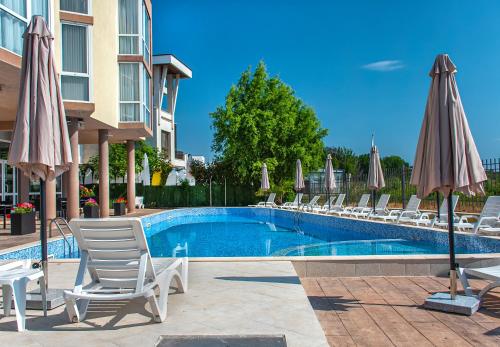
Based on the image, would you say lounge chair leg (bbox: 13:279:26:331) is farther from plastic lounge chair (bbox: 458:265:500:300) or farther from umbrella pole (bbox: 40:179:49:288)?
plastic lounge chair (bbox: 458:265:500:300)

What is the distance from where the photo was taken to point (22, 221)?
34.1 ft

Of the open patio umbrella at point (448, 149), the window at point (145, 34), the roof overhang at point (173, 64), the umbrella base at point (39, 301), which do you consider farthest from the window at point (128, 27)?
the roof overhang at point (173, 64)

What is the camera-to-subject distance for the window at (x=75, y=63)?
1275 cm

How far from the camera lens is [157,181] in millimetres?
32438

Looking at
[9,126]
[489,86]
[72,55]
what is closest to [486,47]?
[489,86]

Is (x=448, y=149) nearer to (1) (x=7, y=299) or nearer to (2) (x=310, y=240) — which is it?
(1) (x=7, y=299)

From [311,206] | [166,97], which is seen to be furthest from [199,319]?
[166,97]

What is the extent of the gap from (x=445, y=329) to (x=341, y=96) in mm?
34000

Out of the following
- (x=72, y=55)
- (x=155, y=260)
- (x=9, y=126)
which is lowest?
(x=155, y=260)

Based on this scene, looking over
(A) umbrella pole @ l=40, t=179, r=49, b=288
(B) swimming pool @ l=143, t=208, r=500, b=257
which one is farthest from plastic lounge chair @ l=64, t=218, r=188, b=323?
(B) swimming pool @ l=143, t=208, r=500, b=257

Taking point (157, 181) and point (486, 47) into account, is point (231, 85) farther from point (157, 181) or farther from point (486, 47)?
point (486, 47)

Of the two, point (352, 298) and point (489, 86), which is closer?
point (352, 298)

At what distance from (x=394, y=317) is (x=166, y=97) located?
43061 millimetres

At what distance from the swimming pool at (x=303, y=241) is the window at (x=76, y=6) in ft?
22.3
